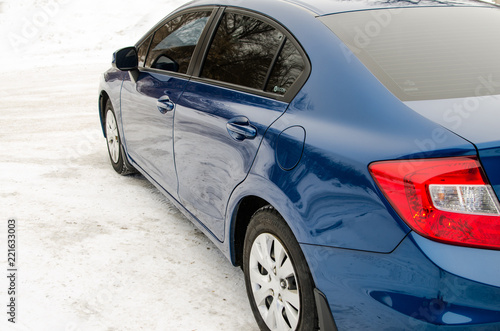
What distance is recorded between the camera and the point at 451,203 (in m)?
1.79

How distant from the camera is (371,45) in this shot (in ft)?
8.07

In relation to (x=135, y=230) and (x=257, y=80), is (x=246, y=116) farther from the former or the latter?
(x=135, y=230)

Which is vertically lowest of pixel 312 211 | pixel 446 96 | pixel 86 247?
pixel 86 247

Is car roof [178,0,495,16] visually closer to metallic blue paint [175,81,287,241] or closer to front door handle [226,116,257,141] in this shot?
metallic blue paint [175,81,287,241]

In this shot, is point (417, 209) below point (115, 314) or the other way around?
the other way around

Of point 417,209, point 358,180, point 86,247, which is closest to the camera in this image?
point 417,209

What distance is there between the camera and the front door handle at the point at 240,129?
2650 mm

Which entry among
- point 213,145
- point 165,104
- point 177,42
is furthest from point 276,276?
point 177,42

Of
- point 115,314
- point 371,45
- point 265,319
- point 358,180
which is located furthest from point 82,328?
point 371,45

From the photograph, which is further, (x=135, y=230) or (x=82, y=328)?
(x=135, y=230)

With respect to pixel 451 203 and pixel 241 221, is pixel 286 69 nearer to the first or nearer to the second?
pixel 241 221

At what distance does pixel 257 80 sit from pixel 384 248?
1282 mm

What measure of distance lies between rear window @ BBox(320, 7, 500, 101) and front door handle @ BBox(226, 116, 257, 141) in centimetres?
59

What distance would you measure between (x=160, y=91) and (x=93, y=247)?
1206 mm
